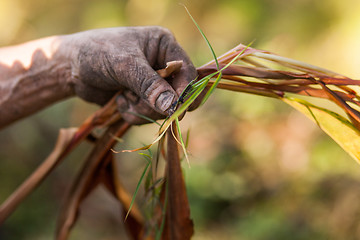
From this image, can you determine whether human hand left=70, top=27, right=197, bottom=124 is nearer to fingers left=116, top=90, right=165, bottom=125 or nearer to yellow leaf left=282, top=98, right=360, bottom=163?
fingers left=116, top=90, right=165, bottom=125

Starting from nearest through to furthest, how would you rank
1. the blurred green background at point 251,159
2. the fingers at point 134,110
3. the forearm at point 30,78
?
the fingers at point 134,110 < the forearm at point 30,78 < the blurred green background at point 251,159

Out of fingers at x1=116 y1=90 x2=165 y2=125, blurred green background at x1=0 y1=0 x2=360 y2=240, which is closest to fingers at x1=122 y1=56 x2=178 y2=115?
fingers at x1=116 y1=90 x2=165 y2=125

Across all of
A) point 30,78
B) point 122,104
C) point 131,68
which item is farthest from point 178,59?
point 30,78

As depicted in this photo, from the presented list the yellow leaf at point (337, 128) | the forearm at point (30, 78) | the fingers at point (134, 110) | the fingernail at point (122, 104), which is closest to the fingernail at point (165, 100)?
the fingers at point (134, 110)

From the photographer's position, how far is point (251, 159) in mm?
3924

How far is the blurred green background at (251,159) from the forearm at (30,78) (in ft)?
7.56

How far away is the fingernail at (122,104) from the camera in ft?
4.33

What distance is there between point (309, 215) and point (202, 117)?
1.92 metres

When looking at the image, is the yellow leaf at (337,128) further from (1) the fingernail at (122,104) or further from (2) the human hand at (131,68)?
(1) the fingernail at (122,104)

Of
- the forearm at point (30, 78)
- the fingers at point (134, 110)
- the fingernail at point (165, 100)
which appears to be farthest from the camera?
the forearm at point (30, 78)

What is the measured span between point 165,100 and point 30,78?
0.84m

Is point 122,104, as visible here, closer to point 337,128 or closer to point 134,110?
point 134,110

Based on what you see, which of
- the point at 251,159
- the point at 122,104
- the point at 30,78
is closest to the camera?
the point at 122,104

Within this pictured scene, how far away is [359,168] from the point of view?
10.3 ft
